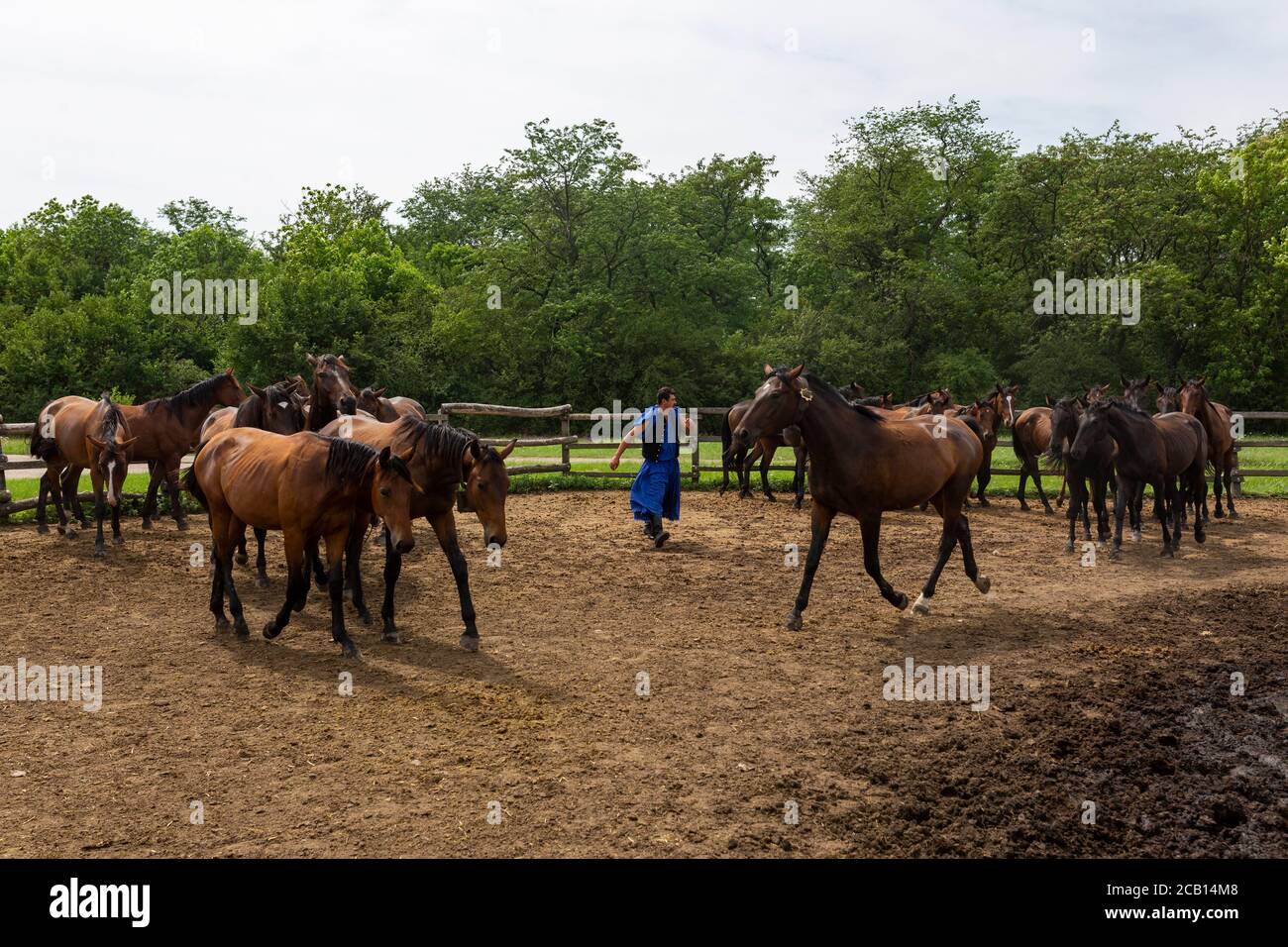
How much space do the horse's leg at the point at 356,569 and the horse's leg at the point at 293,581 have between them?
0.36 metres

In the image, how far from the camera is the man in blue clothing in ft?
39.5

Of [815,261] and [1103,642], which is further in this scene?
[815,261]

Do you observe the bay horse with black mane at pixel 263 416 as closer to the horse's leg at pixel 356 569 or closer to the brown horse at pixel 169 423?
the horse's leg at pixel 356 569

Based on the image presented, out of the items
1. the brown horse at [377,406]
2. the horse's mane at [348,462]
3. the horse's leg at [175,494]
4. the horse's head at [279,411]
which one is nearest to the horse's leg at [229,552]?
the horse's mane at [348,462]

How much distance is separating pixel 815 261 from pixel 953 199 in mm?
6388

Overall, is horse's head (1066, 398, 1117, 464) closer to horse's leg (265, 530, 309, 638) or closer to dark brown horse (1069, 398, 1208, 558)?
dark brown horse (1069, 398, 1208, 558)

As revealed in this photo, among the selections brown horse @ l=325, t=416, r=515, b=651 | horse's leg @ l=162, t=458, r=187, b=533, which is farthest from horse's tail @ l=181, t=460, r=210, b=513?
horse's leg @ l=162, t=458, r=187, b=533

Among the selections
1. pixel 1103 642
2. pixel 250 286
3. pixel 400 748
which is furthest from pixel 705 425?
pixel 400 748

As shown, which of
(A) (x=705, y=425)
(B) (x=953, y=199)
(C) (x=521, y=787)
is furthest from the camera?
(B) (x=953, y=199)

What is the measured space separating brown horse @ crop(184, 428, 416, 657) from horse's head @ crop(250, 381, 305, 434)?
8.54 ft

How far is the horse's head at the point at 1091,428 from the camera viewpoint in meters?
11.4

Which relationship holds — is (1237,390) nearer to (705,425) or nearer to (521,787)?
(705,425)

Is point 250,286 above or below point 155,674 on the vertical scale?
above

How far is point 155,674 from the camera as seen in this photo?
660 centimetres
